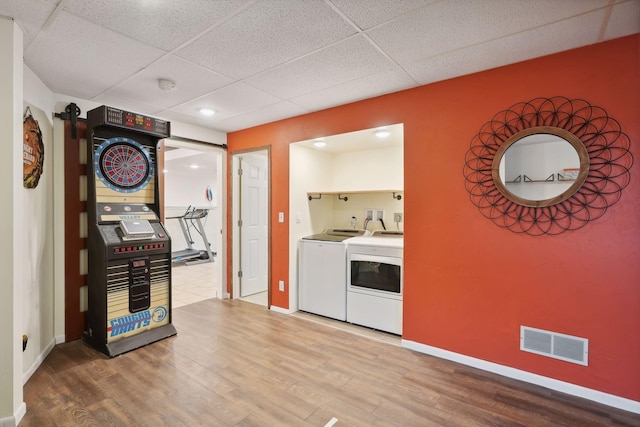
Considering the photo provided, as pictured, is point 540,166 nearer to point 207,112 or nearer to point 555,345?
point 555,345

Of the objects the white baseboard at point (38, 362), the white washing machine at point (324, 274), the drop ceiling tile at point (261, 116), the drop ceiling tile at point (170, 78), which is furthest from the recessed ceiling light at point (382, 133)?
the white baseboard at point (38, 362)

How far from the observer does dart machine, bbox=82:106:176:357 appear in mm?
2662

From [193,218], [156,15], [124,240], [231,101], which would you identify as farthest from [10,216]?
[193,218]

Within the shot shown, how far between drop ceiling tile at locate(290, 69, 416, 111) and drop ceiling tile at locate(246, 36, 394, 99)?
0.27 feet

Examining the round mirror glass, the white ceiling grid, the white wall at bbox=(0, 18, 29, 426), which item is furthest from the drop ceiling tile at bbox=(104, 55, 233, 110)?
the round mirror glass

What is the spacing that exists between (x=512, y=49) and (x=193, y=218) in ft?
22.9

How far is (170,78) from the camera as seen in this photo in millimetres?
2533

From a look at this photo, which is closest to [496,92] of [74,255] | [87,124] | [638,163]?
[638,163]

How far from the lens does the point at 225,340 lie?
297 cm

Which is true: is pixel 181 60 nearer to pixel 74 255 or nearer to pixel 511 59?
pixel 74 255

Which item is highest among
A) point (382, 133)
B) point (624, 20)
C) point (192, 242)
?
point (624, 20)

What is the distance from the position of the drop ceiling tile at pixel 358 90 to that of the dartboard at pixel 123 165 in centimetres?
161

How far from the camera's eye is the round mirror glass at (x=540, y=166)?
6.81ft

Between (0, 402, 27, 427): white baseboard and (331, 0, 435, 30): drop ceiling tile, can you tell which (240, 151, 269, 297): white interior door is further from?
(331, 0, 435, 30): drop ceiling tile
